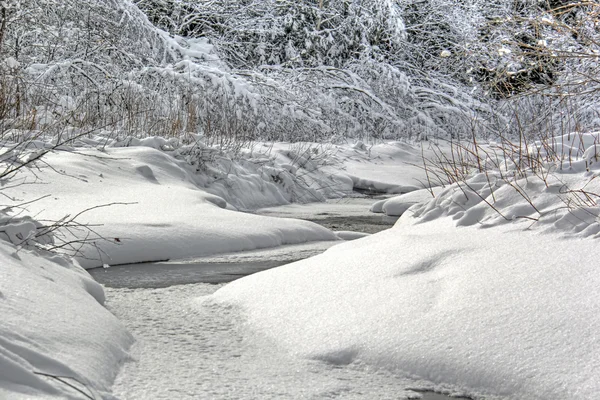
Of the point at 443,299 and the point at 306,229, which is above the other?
the point at 443,299

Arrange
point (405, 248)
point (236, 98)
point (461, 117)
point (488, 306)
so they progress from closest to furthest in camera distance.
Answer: point (488, 306), point (405, 248), point (236, 98), point (461, 117)

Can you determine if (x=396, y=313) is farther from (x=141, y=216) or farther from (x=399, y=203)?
(x=399, y=203)

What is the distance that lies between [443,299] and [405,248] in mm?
618

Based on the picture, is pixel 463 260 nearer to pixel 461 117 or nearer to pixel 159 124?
pixel 159 124

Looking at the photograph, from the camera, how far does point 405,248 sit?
315 cm

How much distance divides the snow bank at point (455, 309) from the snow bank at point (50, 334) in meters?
0.63

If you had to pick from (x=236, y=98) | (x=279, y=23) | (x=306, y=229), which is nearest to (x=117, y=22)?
(x=236, y=98)

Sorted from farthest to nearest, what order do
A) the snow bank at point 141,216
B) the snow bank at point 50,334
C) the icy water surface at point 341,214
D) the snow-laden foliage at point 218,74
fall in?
the snow-laden foliage at point 218,74
the icy water surface at point 341,214
the snow bank at point 141,216
the snow bank at point 50,334

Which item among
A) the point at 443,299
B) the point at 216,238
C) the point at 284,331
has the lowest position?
the point at 216,238

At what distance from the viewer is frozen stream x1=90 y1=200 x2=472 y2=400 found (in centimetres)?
211

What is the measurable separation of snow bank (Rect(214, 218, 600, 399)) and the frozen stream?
85 millimetres

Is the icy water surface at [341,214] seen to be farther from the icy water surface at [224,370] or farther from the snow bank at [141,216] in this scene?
the icy water surface at [224,370]

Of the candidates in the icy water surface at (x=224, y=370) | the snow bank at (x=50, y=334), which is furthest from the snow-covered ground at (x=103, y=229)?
the icy water surface at (x=224, y=370)

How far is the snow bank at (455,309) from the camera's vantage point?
2131 millimetres
